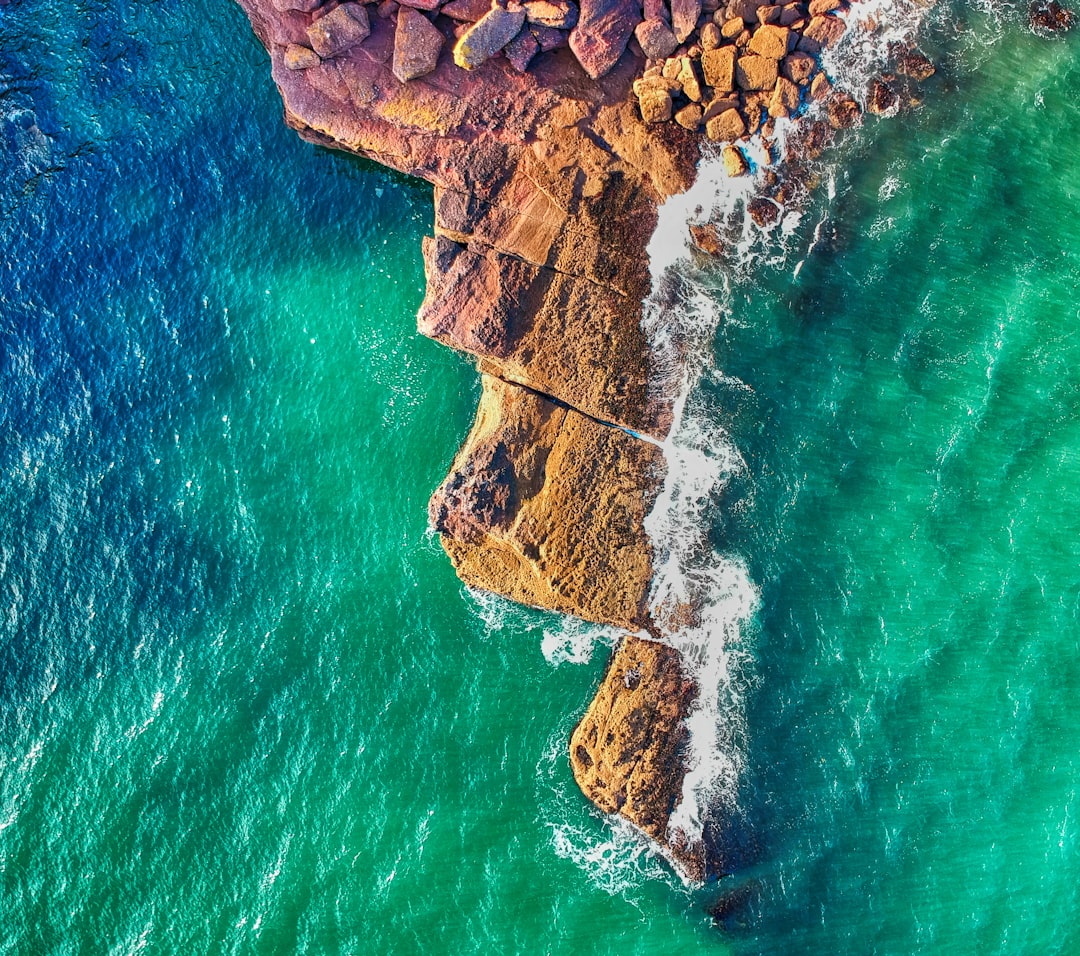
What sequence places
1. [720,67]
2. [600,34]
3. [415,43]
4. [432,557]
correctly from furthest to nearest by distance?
[432,557], [720,67], [600,34], [415,43]

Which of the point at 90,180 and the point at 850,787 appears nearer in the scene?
the point at 850,787

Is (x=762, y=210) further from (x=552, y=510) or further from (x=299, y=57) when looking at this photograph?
(x=299, y=57)

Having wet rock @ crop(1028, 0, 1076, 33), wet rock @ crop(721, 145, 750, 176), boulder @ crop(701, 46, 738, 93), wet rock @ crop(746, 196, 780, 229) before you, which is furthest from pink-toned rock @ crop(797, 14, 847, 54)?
wet rock @ crop(1028, 0, 1076, 33)

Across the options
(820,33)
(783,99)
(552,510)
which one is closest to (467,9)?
(783,99)

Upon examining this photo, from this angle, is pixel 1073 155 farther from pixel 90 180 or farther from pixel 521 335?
pixel 90 180

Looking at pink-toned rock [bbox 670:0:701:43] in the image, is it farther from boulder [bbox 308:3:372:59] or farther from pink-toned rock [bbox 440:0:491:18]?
boulder [bbox 308:3:372:59]

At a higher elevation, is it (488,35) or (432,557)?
(488,35)

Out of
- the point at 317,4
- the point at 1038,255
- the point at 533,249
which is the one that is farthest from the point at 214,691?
the point at 1038,255
